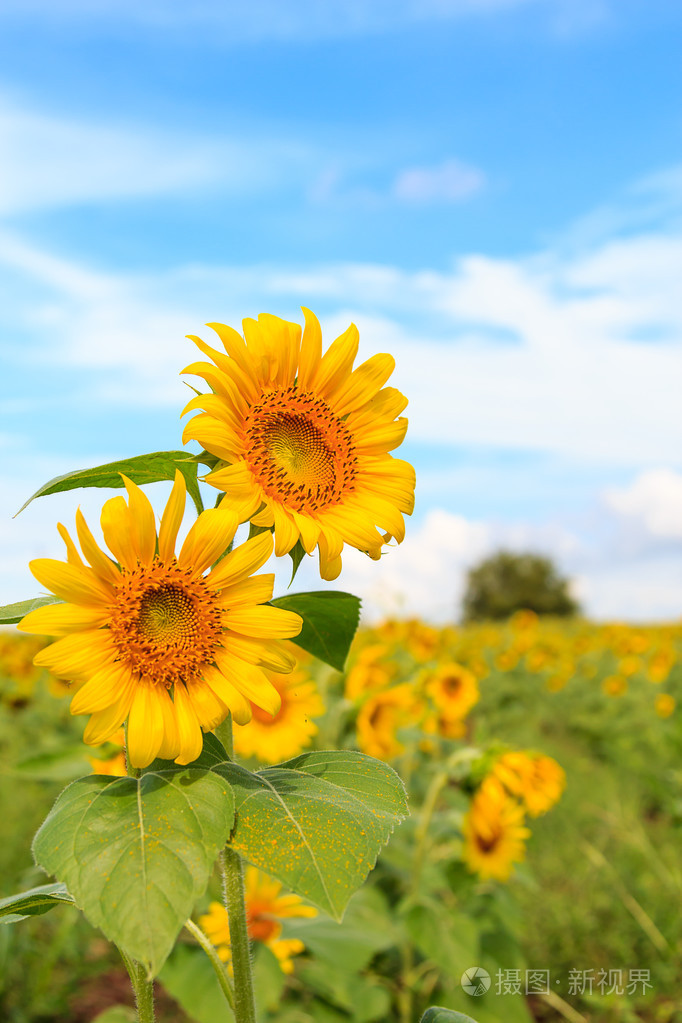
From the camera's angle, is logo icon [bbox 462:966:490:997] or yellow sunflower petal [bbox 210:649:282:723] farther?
logo icon [bbox 462:966:490:997]

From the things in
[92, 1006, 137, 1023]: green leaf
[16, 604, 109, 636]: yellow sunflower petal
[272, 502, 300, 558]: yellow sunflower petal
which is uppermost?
[272, 502, 300, 558]: yellow sunflower petal

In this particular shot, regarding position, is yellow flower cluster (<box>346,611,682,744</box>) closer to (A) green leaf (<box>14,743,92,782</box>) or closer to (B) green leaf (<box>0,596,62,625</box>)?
(A) green leaf (<box>14,743,92,782</box>)

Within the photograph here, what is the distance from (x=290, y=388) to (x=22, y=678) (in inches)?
220

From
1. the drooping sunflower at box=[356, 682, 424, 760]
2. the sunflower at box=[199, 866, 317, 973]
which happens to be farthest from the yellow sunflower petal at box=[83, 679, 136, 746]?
the drooping sunflower at box=[356, 682, 424, 760]

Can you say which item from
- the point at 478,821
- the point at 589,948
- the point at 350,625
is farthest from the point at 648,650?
the point at 350,625

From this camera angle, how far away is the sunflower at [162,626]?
961 millimetres

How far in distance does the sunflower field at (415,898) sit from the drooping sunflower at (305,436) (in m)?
0.28

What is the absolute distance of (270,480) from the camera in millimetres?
1073

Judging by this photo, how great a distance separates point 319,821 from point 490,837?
227 centimetres

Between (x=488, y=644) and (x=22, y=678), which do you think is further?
(x=488, y=644)

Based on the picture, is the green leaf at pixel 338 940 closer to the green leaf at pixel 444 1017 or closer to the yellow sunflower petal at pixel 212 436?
the green leaf at pixel 444 1017

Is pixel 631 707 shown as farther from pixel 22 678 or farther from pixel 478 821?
pixel 478 821

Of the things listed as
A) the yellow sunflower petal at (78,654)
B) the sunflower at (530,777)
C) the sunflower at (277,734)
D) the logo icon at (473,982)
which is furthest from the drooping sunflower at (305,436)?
the sunflower at (530,777)

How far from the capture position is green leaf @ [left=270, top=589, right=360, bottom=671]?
1126 millimetres
